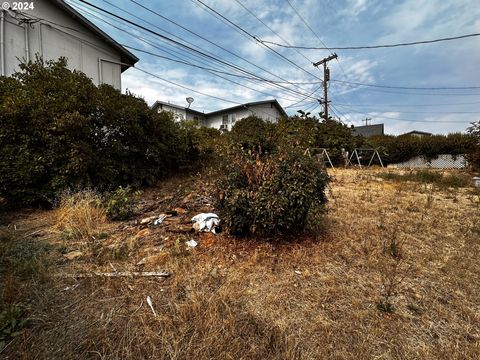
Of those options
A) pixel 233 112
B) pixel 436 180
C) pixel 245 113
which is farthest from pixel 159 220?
pixel 233 112

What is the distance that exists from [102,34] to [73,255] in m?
11.1

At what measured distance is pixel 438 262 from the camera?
9.25 ft

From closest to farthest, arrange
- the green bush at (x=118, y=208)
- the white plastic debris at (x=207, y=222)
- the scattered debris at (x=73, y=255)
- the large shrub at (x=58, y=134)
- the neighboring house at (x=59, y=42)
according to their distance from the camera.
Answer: the scattered debris at (x=73, y=255) → the white plastic debris at (x=207, y=222) → the green bush at (x=118, y=208) → the large shrub at (x=58, y=134) → the neighboring house at (x=59, y=42)

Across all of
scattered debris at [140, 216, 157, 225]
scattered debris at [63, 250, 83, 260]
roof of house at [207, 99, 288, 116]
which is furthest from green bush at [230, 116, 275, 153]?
roof of house at [207, 99, 288, 116]

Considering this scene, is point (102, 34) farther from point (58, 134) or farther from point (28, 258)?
point (28, 258)

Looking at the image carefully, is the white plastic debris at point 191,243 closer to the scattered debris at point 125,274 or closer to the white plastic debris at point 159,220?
the scattered debris at point 125,274

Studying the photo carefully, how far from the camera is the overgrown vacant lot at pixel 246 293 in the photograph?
1616mm

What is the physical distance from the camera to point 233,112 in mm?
25016

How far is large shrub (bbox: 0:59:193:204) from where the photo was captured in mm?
4961

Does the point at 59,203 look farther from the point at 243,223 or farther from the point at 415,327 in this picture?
the point at 415,327

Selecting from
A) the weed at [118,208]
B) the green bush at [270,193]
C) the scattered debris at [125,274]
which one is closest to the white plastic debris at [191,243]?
the green bush at [270,193]

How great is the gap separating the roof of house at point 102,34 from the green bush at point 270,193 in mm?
10745

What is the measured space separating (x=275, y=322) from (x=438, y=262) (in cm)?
217

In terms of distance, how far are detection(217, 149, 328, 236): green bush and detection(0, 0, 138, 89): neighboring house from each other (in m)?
9.42
